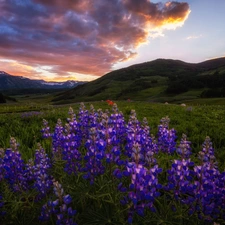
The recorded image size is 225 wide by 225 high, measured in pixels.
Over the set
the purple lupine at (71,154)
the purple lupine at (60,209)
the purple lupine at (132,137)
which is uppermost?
the purple lupine at (132,137)

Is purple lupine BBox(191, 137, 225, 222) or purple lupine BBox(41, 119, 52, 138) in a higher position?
purple lupine BBox(41, 119, 52, 138)

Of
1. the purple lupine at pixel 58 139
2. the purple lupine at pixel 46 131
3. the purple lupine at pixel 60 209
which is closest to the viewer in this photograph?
the purple lupine at pixel 60 209

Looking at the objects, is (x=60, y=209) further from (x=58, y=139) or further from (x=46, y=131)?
(x=46, y=131)

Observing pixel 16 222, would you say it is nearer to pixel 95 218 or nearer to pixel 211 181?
pixel 95 218

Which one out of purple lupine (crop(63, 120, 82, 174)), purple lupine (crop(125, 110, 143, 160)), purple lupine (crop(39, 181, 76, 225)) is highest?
purple lupine (crop(125, 110, 143, 160))

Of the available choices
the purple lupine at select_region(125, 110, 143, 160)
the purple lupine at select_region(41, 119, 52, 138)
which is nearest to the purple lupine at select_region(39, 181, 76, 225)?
the purple lupine at select_region(125, 110, 143, 160)

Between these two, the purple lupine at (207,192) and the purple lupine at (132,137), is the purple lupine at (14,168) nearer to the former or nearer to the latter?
the purple lupine at (132,137)

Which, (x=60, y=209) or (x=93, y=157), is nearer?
(x=60, y=209)

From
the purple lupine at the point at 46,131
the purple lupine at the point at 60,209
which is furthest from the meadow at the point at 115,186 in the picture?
the purple lupine at the point at 46,131

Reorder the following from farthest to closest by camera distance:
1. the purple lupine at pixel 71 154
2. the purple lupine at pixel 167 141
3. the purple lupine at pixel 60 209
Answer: the purple lupine at pixel 167 141 → the purple lupine at pixel 71 154 → the purple lupine at pixel 60 209

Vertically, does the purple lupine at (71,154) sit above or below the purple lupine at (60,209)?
above

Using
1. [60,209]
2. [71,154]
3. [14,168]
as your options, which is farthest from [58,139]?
[60,209]

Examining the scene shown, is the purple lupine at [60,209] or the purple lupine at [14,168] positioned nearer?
the purple lupine at [60,209]

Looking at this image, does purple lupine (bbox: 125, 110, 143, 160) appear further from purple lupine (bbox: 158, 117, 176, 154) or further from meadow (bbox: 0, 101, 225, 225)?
purple lupine (bbox: 158, 117, 176, 154)
